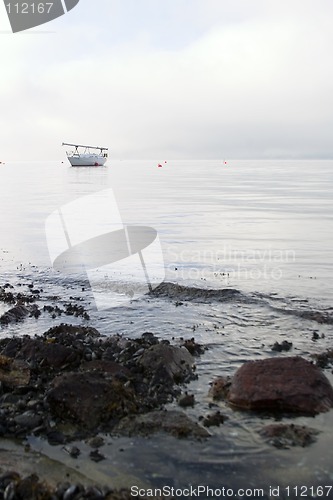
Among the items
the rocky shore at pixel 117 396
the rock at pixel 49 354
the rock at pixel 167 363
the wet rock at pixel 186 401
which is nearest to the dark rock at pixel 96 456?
the rocky shore at pixel 117 396

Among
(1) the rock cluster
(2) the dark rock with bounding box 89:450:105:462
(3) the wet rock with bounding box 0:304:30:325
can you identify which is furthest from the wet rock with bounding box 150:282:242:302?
(2) the dark rock with bounding box 89:450:105:462

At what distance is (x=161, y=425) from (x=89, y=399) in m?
1.48

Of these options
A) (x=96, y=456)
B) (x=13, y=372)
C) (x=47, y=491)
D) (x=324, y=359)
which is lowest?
(x=324, y=359)

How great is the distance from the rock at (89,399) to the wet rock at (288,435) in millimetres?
2614

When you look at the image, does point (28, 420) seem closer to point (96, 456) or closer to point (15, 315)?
point (96, 456)

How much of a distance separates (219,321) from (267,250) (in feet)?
48.8

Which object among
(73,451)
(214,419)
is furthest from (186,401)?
(73,451)

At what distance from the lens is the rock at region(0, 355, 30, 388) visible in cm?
1079

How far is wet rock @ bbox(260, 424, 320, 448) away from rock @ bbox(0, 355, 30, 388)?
526 centimetres

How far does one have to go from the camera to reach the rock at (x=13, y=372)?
10.8 metres

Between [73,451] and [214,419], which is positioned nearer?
[73,451]

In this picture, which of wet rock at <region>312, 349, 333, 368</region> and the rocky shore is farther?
wet rock at <region>312, 349, 333, 368</region>

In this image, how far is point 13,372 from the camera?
37.0ft

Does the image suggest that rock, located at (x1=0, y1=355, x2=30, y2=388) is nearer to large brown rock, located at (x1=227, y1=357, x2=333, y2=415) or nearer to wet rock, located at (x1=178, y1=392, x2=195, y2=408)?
wet rock, located at (x1=178, y1=392, x2=195, y2=408)
